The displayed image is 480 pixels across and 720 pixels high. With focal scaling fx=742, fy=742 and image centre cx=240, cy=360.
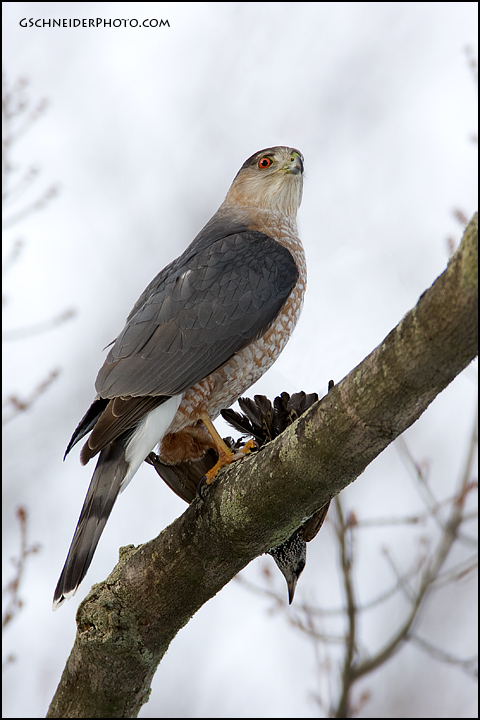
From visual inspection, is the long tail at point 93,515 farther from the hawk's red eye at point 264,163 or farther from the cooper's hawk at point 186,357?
the hawk's red eye at point 264,163

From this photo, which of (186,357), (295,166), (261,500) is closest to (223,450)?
(186,357)

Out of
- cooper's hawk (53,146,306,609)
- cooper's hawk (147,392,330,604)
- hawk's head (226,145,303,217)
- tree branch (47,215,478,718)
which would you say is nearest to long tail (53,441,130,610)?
cooper's hawk (53,146,306,609)

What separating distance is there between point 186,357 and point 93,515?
92 centimetres

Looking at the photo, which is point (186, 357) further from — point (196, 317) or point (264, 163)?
point (264, 163)

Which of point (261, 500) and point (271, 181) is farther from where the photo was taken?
point (271, 181)

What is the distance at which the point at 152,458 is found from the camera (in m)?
3.96

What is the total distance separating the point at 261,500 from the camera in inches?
102

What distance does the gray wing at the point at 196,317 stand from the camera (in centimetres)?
364

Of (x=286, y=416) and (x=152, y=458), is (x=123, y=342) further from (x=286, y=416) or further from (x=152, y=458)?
(x=286, y=416)

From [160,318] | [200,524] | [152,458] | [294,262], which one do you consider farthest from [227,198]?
[200,524]

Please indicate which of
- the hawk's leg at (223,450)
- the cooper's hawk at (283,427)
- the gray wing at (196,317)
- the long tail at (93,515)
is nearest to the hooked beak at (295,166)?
the gray wing at (196,317)

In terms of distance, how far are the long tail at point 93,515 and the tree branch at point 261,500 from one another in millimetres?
141

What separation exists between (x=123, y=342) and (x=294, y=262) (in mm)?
1126

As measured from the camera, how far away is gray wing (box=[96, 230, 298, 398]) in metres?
3.64
